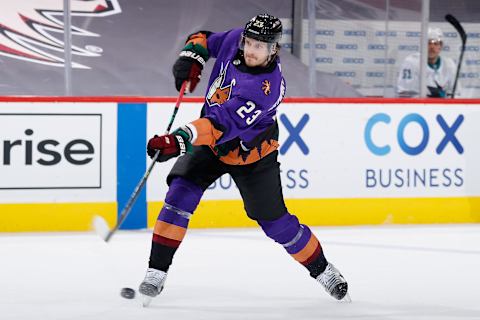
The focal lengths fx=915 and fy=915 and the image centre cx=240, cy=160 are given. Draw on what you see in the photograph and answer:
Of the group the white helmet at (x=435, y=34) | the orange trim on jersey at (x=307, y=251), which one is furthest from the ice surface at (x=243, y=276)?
the white helmet at (x=435, y=34)

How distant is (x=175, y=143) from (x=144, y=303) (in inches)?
27.1

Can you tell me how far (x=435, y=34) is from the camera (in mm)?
5840

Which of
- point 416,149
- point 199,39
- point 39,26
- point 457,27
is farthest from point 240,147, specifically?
point 39,26

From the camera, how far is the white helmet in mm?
→ 5775

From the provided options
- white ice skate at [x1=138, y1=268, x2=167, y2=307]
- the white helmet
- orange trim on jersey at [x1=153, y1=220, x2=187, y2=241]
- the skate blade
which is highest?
the white helmet

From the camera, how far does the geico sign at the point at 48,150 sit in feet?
16.4

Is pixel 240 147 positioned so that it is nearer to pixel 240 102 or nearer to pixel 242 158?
pixel 242 158

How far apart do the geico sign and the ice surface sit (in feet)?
1.36

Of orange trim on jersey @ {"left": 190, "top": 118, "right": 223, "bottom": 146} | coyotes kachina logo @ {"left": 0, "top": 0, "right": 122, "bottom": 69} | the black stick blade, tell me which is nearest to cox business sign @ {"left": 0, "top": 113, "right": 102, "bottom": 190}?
coyotes kachina logo @ {"left": 0, "top": 0, "right": 122, "bottom": 69}

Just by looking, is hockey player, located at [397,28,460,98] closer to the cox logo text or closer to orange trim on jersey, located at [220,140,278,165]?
the cox logo text

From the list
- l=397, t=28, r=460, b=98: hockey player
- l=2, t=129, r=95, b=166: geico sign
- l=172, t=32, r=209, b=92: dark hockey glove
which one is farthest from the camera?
l=397, t=28, r=460, b=98: hockey player

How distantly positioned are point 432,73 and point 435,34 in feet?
0.82

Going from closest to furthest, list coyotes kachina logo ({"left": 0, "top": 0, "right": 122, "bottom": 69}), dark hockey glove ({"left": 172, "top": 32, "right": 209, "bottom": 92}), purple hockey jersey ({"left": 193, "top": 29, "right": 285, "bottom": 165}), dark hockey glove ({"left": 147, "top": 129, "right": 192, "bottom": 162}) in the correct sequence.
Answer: dark hockey glove ({"left": 147, "top": 129, "right": 192, "bottom": 162})
purple hockey jersey ({"left": 193, "top": 29, "right": 285, "bottom": 165})
dark hockey glove ({"left": 172, "top": 32, "right": 209, "bottom": 92})
coyotes kachina logo ({"left": 0, "top": 0, "right": 122, "bottom": 69})

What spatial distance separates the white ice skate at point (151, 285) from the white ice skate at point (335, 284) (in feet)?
1.95
